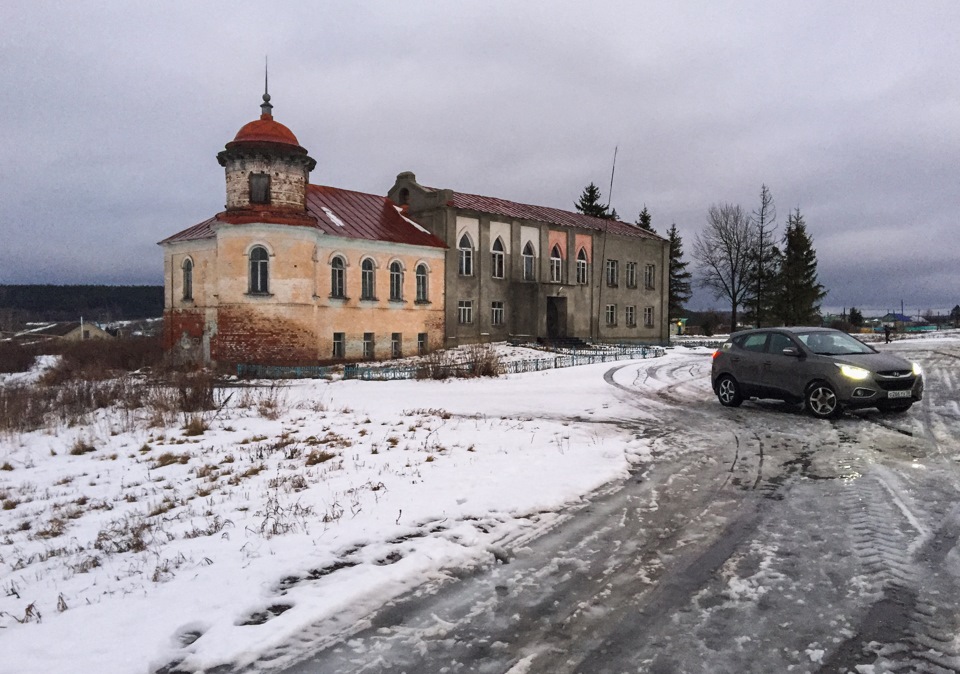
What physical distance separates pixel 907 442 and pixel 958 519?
391 centimetres

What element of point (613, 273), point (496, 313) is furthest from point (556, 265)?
point (496, 313)

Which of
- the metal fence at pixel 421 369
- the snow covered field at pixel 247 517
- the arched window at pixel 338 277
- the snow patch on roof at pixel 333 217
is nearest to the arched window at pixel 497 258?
the metal fence at pixel 421 369

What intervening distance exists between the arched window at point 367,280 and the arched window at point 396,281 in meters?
1.15

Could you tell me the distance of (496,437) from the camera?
9812mm

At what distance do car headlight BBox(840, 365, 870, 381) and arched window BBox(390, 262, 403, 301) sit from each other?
22648mm

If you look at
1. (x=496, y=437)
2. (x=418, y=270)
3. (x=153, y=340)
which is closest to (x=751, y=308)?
(x=418, y=270)

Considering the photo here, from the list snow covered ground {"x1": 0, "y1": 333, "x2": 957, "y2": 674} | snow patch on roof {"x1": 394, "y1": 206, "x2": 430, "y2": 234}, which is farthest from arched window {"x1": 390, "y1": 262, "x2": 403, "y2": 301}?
snow covered ground {"x1": 0, "y1": 333, "x2": 957, "y2": 674}

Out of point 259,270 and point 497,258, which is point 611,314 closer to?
point 497,258

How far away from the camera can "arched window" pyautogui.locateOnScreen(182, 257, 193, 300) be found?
94.7 feet

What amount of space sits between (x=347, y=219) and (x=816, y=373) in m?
23.8

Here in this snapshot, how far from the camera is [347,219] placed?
30.3 meters

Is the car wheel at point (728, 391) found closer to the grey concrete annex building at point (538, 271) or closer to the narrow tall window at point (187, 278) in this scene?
the grey concrete annex building at point (538, 271)

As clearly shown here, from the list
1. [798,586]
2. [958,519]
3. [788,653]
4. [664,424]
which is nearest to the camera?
[788,653]

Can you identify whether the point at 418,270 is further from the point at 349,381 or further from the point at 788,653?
the point at 788,653
